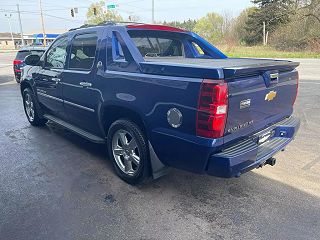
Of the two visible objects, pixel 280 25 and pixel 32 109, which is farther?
pixel 280 25

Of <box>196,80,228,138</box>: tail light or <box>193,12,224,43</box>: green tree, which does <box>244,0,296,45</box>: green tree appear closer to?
<box>193,12,224,43</box>: green tree

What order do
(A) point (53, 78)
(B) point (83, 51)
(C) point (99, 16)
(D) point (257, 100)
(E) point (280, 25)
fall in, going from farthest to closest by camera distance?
1. (C) point (99, 16)
2. (E) point (280, 25)
3. (A) point (53, 78)
4. (B) point (83, 51)
5. (D) point (257, 100)

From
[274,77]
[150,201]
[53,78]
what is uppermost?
[274,77]

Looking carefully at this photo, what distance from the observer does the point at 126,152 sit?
3639mm

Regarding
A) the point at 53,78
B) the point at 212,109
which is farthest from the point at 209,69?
the point at 53,78

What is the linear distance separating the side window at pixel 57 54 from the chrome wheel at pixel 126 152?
67.8 inches

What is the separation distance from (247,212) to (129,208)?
1.26 metres

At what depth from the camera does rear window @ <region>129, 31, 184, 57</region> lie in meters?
3.99

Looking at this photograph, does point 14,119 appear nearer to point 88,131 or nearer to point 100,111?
point 88,131

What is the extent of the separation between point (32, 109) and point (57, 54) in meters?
1.79

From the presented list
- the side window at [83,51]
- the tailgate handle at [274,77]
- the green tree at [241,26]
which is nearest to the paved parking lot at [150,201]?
the tailgate handle at [274,77]

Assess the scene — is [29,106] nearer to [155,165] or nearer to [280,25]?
[155,165]

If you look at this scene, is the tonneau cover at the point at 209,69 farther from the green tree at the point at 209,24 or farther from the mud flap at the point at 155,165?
the green tree at the point at 209,24

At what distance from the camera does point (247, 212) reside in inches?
119
